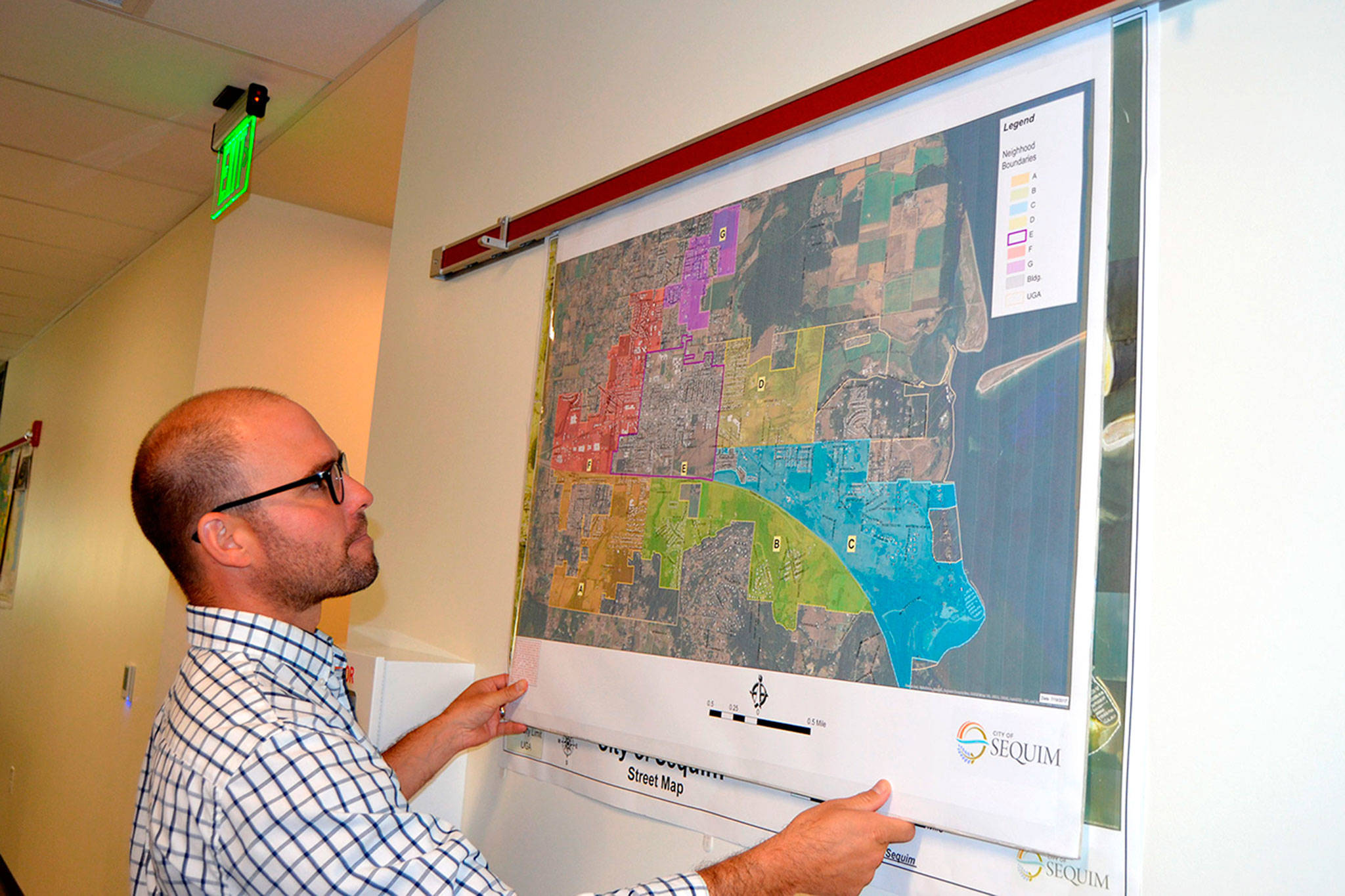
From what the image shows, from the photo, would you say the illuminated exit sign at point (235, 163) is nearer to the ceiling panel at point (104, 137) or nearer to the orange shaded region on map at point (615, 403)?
→ the ceiling panel at point (104, 137)

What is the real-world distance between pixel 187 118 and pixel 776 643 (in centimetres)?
306

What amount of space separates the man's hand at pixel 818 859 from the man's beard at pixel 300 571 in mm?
761

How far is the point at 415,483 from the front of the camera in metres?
2.32

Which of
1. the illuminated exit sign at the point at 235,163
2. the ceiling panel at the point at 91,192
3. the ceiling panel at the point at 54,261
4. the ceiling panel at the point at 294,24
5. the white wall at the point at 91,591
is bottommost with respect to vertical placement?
the white wall at the point at 91,591

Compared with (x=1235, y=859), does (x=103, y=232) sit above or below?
Answer: above

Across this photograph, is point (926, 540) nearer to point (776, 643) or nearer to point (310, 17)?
point (776, 643)

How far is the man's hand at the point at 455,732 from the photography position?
1757 millimetres

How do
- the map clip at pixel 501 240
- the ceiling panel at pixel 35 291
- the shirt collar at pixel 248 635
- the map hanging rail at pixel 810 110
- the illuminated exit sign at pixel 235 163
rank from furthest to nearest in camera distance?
the ceiling panel at pixel 35 291 < the illuminated exit sign at pixel 235 163 < the map clip at pixel 501 240 < the shirt collar at pixel 248 635 < the map hanging rail at pixel 810 110

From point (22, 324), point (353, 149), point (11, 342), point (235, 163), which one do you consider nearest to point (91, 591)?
point (235, 163)

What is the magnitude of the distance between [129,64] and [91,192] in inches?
54.9

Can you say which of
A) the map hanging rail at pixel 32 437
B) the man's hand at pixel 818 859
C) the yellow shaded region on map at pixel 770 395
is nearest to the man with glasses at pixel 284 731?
the man's hand at pixel 818 859

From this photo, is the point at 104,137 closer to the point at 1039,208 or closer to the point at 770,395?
the point at 770,395

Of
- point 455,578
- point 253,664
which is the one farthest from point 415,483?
point 253,664

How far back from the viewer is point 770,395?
4.66 feet
